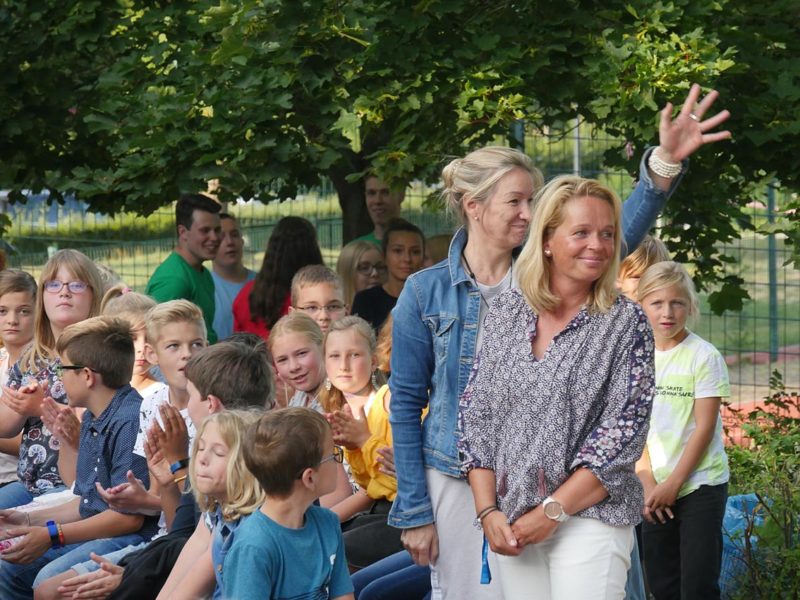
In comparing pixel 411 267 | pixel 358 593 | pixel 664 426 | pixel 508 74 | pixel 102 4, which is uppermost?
pixel 102 4

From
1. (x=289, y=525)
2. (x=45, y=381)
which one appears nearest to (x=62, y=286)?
(x=45, y=381)

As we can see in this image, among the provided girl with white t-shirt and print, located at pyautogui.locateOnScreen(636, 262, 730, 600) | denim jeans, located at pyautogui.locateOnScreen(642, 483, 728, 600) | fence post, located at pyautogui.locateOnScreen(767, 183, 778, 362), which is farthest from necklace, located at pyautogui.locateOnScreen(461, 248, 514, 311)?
fence post, located at pyautogui.locateOnScreen(767, 183, 778, 362)

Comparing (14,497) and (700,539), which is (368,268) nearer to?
(14,497)

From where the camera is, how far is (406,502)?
3.93 m

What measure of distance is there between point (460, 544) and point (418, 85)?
284 centimetres

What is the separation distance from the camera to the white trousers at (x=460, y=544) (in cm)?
392

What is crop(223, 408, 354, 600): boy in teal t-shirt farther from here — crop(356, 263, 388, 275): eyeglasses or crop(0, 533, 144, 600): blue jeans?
crop(356, 263, 388, 275): eyeglasses

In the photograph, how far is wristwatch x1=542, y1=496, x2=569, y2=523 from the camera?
3.42 m

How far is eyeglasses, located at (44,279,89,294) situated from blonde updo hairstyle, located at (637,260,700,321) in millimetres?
2785

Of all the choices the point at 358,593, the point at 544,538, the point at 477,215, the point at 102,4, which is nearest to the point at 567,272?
the point at 477,215

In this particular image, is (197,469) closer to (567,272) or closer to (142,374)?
(567,272)

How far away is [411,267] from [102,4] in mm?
2294

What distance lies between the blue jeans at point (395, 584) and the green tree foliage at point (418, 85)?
7.11 ft

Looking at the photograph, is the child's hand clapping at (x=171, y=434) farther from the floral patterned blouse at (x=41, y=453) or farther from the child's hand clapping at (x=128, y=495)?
the floral patterned blouse at (x=41, y=453)
